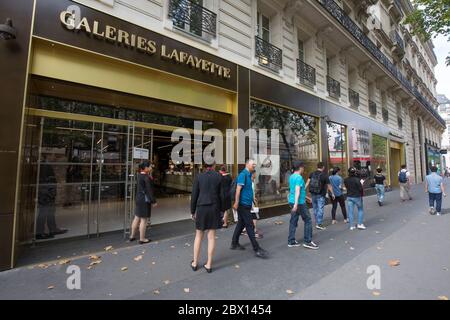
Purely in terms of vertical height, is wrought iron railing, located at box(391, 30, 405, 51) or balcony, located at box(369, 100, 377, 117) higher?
wrought iron railing, located at box(391, 30, 405, 51)

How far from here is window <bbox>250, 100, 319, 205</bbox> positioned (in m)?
8.85

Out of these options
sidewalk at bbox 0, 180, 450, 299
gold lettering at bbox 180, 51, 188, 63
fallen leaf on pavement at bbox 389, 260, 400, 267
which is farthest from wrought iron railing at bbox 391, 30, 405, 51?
fallen leaf on pavement at bbox 389, 260, 400, 267

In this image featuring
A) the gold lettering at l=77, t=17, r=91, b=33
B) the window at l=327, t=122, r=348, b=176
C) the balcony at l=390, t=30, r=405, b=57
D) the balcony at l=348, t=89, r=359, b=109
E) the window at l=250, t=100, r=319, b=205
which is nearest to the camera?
the gold lettering at l=77, t=17, r=91, b=33

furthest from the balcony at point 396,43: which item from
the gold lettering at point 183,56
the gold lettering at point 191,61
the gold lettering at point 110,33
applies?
the gold lettering at point 110,33

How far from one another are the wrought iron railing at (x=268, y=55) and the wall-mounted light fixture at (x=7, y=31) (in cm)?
653

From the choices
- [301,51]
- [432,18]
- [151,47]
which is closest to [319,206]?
[151,47]

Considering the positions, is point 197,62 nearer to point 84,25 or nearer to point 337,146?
point 84,25

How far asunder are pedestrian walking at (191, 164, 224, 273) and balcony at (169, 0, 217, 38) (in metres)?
4.65

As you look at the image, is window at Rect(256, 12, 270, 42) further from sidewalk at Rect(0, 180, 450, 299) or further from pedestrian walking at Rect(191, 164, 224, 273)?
sidewalk at Rect(0, 180, 450, 299)

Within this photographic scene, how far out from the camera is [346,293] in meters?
3.28

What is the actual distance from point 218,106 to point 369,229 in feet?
17.2

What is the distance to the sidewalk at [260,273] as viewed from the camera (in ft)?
11.0

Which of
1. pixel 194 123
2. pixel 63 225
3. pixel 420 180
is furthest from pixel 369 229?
pixel 420 180

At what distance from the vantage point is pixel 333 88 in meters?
12.6
